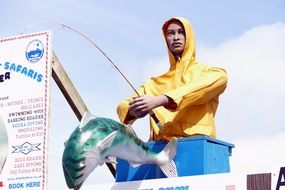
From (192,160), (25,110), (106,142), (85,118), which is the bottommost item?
(192,160)

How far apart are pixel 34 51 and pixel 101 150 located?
1066 millimetres

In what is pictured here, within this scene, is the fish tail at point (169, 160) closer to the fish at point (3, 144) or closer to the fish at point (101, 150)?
the fish at point (101, 150)

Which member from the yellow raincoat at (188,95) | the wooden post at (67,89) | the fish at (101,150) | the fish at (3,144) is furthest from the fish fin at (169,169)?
the fish at (3,144)

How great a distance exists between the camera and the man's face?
505 centimetres

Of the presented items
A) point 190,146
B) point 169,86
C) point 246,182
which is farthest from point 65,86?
point 246,182

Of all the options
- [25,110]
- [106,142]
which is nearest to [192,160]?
[106,142]

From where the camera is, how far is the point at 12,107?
5051 mm

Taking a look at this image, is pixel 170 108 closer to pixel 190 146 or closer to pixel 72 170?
pixel 190 146

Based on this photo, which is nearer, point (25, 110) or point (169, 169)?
point (169, 169)

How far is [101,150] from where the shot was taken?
14.2 ft

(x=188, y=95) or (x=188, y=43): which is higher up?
(x=188, y=43)

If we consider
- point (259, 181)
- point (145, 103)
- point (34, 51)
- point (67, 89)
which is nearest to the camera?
point (259, 181)

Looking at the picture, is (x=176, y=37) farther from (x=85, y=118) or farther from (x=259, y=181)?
(x=259, y=181)

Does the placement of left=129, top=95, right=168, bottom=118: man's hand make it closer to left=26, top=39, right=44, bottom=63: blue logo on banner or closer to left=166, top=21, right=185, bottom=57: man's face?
left=166, top=21, right=185, bottom=57: man's face
